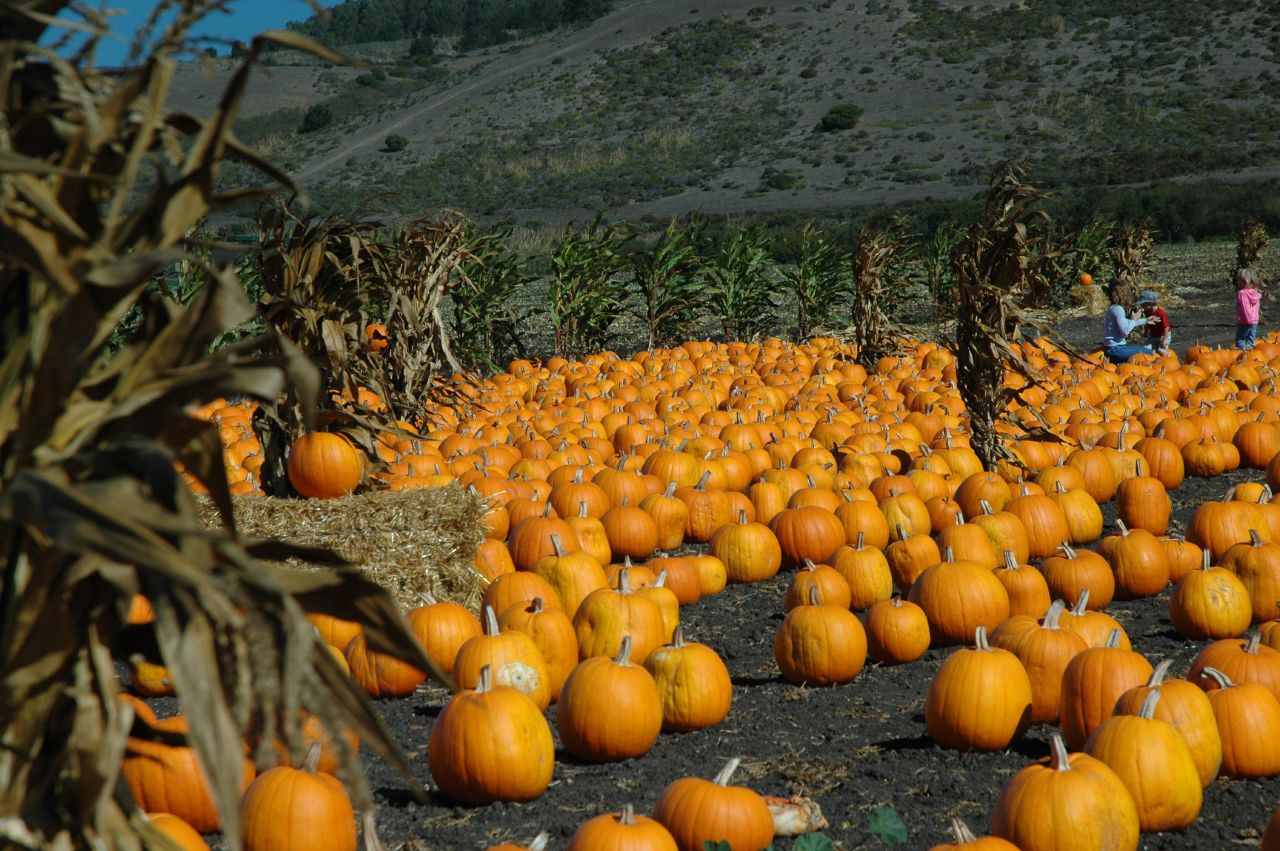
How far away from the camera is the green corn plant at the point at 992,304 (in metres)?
9.52

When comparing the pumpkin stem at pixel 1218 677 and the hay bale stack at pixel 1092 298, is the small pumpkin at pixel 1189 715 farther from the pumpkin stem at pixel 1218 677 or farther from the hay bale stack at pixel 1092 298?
the hay bale stack at pixel 1092 298

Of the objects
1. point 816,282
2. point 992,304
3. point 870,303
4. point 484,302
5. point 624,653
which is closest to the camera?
point 624,653

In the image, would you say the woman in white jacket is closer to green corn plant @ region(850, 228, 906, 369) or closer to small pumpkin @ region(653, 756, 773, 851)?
green corn plant @ region(850, 228, 906, 369)

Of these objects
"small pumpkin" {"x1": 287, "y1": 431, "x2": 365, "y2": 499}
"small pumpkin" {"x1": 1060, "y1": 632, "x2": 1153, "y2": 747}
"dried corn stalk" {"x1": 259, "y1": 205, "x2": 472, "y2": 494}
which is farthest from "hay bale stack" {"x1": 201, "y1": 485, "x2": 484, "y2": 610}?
"small pumpkin" {"x1": 1060, "y1": 632, "x2": 1153, "y2": 747}

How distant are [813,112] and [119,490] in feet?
293

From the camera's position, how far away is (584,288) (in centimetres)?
2028

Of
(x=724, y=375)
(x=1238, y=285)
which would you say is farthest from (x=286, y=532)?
(x=1238, y=285)

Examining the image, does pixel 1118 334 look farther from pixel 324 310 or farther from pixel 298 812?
pixel 298 812

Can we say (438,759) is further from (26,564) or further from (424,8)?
(424,8)

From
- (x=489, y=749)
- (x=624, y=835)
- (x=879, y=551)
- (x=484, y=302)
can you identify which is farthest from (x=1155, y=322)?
(x=624, y=835)

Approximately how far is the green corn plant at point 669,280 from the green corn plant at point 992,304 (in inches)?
400

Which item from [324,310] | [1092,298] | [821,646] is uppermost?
[324,310]

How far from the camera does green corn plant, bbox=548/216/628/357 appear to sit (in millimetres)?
19266

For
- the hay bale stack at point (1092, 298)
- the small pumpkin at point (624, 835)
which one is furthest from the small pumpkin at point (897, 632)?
the hay bale stack at point (1092, 298)
